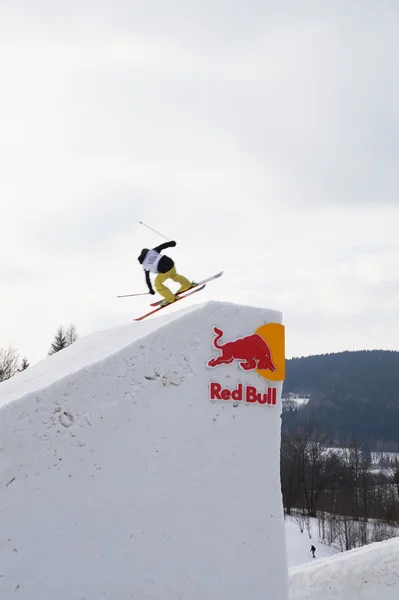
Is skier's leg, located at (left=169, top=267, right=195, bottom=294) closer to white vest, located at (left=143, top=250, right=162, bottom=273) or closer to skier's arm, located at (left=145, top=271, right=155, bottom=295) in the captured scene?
white vest, located at (left=143, top=250, right=162, bottom=273)

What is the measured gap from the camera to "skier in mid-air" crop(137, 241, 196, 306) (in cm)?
1134

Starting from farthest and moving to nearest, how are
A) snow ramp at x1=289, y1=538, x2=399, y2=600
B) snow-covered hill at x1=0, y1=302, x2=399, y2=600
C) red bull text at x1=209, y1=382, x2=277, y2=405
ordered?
snow ramp at x1=289, y1=538, x2=399, y2=600, red bull text at x1=209, y1=382, x2=277, y2=405, snow-covered hill at x1=0, y1=302, x2=399, y2=600

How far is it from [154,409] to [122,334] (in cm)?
241

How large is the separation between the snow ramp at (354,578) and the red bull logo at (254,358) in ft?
24.6

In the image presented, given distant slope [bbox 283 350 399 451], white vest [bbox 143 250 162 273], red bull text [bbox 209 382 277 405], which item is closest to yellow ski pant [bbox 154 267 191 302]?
white vest [bbox 143 250 162 273]

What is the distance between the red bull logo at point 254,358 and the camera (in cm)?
884

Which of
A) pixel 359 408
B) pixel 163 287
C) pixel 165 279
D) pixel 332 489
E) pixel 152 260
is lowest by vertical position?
pixel 332 489

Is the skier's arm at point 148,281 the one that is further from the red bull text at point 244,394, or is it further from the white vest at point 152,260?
the red bull text at point 244,394

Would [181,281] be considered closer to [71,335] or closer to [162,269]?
[162,269]

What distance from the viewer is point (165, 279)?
11445 millimetres

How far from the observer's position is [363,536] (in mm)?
36219

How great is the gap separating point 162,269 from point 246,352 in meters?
3.23

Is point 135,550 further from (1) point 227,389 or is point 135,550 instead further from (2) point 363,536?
(2) point 363,536

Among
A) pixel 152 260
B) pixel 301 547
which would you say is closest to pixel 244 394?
pixel 152 260
